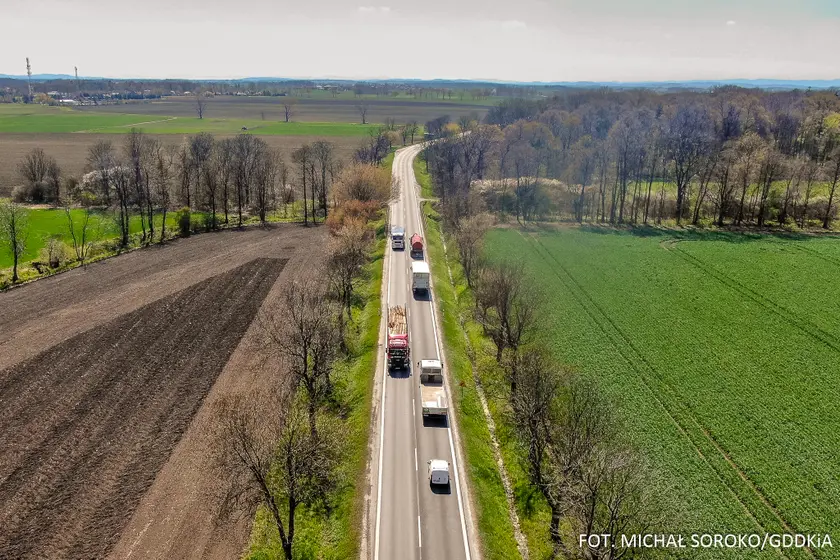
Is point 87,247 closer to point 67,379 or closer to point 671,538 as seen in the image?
point 67,379

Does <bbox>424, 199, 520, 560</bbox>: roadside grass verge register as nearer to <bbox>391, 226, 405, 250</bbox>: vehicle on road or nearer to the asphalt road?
the asphalt road

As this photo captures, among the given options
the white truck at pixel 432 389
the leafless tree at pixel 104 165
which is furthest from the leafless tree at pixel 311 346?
the leafless tree at pixel 104 165

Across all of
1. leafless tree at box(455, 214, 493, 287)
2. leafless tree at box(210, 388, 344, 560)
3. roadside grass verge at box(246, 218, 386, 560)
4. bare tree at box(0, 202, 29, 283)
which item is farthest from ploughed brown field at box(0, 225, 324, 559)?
leafless tree at box(455, 214, 493, 287)

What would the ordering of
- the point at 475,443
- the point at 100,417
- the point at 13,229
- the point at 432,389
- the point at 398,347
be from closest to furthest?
the point at 475,443 → the point at 100,417 → the point at 432,389 → the point at 398,347 → the point at 13,229

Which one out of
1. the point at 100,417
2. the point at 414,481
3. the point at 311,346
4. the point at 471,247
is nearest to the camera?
the point at 414,481

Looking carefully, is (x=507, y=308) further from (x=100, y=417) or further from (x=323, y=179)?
(x=323, y=179)

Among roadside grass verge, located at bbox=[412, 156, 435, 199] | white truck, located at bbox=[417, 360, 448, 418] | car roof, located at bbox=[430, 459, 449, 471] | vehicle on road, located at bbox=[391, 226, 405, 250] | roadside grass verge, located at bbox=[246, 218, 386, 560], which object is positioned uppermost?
roadside grass verge, located at bbox=[412, 156, 435, 199]

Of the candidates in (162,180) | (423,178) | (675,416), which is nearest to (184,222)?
(162,180)
